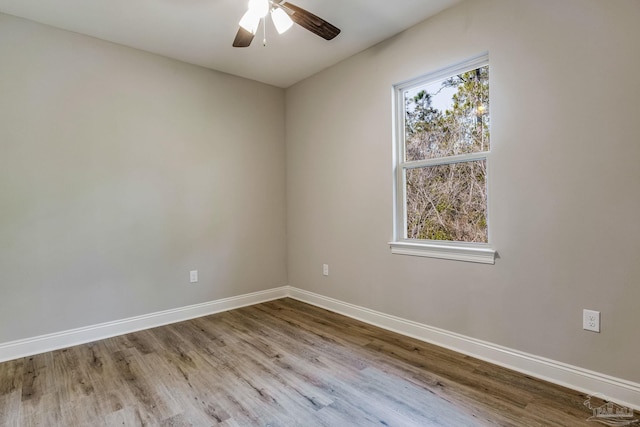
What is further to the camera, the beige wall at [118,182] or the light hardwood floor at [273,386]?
the beige wall at [118,182]

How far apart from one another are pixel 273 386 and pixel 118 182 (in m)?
2.25

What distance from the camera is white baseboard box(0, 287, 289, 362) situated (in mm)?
2539

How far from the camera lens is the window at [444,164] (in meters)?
2.45

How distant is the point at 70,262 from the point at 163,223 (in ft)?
2.61

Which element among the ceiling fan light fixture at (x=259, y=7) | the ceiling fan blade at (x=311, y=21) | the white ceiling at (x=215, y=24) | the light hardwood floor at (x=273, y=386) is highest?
the white ceiling at (x=215, y=24)

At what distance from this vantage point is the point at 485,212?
2.42m

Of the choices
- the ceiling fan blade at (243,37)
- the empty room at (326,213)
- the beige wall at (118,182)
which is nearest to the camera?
the empty room at (326,213)

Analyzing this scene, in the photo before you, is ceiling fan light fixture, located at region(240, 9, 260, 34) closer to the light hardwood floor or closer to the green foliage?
the green foliage

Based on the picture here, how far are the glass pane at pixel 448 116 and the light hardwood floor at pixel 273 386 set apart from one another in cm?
160

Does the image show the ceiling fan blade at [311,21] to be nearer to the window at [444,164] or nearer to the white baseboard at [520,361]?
the window at [444,164]

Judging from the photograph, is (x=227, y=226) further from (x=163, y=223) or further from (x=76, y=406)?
(x=76, y=406)

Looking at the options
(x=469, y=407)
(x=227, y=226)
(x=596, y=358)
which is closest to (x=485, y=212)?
(x=596, y=358)

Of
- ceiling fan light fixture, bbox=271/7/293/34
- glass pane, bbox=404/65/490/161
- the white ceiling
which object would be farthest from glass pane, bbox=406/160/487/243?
ceiling fan light fixture, bbox=271/7/293/34

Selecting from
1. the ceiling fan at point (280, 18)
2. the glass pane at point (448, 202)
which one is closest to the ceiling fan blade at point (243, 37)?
the ceiling fan at point (280, 18)
